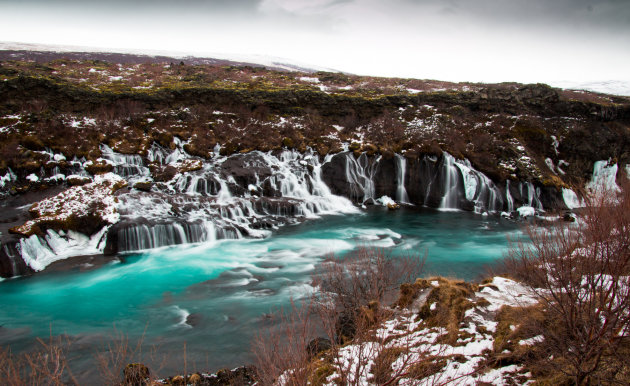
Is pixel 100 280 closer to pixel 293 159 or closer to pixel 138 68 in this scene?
pixel 293 159

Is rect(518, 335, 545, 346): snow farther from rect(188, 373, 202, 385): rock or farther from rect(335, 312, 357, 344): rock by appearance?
rect(188, 373, 202, 385): rock

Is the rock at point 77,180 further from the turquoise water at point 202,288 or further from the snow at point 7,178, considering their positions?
the turquoise water at point 202,288

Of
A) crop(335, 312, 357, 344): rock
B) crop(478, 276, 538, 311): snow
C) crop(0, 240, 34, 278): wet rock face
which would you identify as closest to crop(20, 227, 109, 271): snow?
crop(0, 240, 34, 278): wet rock face

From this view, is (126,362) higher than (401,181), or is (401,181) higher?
(401,181)

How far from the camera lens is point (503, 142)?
2744 cm

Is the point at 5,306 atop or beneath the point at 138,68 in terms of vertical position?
beneath

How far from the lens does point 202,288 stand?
13.3 m

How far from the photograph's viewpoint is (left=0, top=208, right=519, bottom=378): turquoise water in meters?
9.94

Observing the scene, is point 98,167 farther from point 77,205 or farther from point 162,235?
point 162,235

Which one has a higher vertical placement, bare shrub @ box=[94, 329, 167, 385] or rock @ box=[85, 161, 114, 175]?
rock @ box=[85, 161, 114, 175]

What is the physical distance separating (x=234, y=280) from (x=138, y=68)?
134ft

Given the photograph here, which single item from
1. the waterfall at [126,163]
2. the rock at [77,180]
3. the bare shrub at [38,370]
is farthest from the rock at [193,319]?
the waterfall at [126,163]

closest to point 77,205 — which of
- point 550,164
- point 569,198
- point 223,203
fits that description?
point 223,203

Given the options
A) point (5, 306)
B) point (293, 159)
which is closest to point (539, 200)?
point (293, 159)
